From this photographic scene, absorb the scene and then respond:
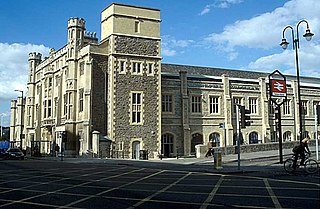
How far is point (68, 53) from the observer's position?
4506 centimetres

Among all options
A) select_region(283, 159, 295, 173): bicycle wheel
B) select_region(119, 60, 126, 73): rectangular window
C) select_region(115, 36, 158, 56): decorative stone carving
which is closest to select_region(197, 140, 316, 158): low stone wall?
select_region(119, 60, 126, 73): rectangular window

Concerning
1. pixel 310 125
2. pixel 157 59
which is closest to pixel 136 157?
pixel 157 59

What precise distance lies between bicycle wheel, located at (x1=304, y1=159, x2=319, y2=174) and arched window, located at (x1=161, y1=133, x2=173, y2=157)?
80.2 ft

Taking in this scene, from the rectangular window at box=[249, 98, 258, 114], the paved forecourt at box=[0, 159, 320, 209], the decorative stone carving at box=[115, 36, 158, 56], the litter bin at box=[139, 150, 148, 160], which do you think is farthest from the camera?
the rectangular window at box=[249, 98, 258, 114]

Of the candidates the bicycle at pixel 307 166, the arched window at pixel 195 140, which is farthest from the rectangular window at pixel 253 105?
the bicycle at pixel 307 166

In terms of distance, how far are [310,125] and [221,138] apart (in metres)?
15.4

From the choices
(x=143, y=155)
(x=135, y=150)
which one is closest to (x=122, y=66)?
(x=135, y=150)

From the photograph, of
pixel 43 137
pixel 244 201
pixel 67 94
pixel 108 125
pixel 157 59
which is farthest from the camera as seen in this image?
pixel 43 137

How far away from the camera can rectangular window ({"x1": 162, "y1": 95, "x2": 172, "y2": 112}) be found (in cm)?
4238

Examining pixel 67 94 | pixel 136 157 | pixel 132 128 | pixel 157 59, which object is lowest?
pixel 136 157

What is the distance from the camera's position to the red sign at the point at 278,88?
2477cm

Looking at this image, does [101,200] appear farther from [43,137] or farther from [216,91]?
[43,137]

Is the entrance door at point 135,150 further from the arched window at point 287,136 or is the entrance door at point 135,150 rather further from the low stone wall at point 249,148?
the arched window at point 287,136

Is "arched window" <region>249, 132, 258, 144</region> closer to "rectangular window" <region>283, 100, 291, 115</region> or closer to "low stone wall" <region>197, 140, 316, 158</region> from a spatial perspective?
"rectangular window" <region>283, 100, 291, 115</region>
